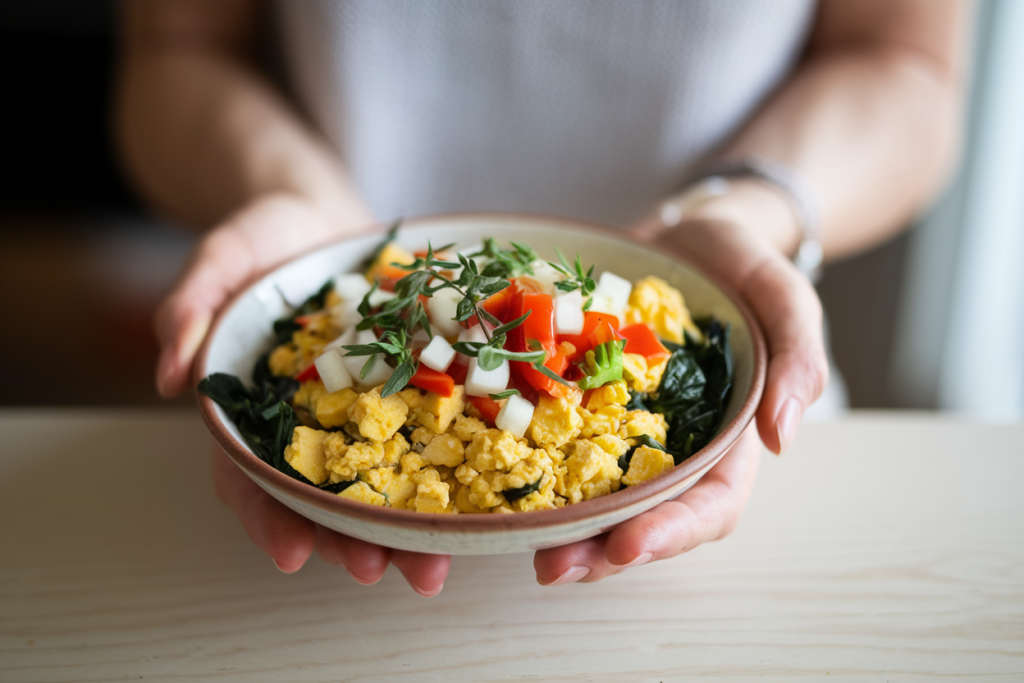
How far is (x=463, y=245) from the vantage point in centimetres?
179

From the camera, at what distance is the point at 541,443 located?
4.16 ft

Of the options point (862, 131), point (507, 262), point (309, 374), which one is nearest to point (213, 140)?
point (309, 374)

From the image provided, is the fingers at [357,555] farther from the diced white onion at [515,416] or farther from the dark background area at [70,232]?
the dark background area at [70,232]

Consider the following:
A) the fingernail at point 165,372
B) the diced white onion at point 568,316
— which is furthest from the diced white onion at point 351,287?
the diced white onion at point 568,316

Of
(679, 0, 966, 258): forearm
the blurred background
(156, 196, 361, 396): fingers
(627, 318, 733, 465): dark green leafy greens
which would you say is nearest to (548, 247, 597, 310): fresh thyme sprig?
(627, 318, 733, 465): dark green leafy greens

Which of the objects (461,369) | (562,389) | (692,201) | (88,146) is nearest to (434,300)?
(461,369)

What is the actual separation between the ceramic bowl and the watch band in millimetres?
485

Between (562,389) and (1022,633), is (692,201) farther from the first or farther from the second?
(1022,633)

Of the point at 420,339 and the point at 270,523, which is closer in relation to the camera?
the point at 270,523

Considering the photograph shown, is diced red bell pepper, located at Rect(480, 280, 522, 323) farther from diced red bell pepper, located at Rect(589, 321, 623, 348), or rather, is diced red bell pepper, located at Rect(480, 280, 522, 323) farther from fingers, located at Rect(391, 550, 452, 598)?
fingers, located at Rect(391, 550, 452, 598)

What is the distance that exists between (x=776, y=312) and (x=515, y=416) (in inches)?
24.2

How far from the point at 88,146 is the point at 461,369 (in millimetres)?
4453

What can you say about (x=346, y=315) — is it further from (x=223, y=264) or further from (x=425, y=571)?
(x=425, y=571)

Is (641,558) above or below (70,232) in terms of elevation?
above
